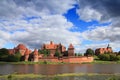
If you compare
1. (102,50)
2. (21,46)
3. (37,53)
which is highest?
(21,46)

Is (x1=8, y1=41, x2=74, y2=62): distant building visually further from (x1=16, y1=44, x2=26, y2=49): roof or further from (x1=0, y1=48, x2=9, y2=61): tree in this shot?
(x1=0, y1=48, x2=9, y2=61): tree

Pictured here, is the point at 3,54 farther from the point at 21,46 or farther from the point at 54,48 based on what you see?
the point at 54,48

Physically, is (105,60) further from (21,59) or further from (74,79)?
(74,79)

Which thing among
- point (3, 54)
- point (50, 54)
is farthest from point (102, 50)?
point (3, 54)

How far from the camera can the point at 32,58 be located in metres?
111

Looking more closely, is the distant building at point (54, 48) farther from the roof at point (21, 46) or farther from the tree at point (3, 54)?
the tree at point (3, 54)

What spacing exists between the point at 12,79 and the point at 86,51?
9755cm

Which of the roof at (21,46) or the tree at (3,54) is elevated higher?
the roof at (21,46)

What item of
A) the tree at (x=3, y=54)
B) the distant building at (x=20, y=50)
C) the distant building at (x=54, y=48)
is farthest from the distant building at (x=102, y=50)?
the tree at (x=3, y=54)

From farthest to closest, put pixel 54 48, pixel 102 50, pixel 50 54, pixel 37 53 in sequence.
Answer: pixel 102 50
pixel 54 48
pixel 50 54
pixel 37 53

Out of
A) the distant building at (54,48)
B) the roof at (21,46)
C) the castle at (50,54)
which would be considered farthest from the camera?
the distant building at (54,48)

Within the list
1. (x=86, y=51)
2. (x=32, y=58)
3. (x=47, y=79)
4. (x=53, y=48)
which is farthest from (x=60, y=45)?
(x=47, y=79)

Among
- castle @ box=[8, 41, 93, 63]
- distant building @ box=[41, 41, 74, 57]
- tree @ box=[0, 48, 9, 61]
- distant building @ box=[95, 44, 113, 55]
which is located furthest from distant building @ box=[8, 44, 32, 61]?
distant building @ box=[95, 44, 113, 55]

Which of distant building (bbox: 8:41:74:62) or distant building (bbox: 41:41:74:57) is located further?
distant building (bbox: 41:41:74:57)
